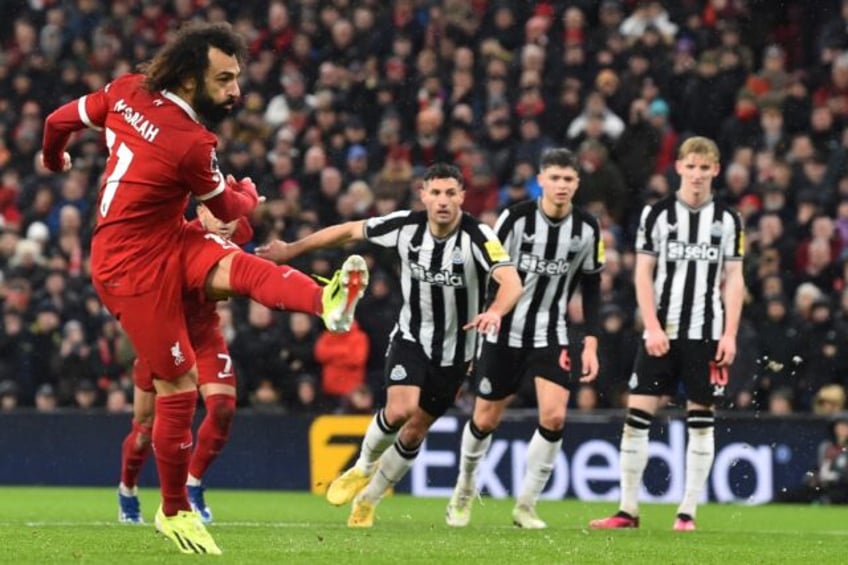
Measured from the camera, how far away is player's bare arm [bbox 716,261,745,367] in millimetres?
11977

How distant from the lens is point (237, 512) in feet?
45.3

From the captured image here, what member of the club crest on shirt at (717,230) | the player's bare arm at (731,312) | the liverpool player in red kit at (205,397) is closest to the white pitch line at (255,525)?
the liverpool player in red kit at (205,397)

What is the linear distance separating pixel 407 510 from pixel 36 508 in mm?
2754

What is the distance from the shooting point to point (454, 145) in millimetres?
19594

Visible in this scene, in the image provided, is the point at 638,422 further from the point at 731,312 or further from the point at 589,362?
the point at 731,312

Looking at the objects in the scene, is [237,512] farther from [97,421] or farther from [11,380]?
[11,380]

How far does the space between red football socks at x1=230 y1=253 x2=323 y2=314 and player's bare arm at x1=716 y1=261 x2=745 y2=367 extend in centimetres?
Result: 416

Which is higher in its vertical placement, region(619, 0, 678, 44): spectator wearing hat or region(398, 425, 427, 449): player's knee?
region(619, 0, 678, 44): spectator wearing hat

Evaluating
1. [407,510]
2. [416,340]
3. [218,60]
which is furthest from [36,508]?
[218,60]

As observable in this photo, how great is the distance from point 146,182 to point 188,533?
165 cm

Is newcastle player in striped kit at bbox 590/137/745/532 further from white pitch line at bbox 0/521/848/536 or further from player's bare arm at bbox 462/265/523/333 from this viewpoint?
player's bare arm at bbox 462/265/523/333

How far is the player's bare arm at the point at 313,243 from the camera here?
10461 mm

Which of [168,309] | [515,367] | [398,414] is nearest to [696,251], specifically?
[515,367]

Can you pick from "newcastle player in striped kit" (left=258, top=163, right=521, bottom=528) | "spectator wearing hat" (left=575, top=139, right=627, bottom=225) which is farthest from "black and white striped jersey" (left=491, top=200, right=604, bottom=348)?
"spectator wearing hat" (left=575, top=139, right=627, bottom=225)
